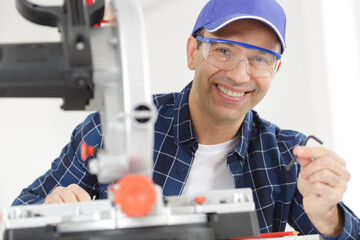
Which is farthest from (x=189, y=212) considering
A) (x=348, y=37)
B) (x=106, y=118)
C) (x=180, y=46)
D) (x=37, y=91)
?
(x=180, y=46)

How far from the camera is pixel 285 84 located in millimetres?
2924

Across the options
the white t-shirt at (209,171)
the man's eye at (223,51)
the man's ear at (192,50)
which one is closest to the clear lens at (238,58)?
the man's eye at (223,51)

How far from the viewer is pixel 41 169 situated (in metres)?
3.29

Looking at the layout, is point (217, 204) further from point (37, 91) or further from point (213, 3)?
point (213, 3)

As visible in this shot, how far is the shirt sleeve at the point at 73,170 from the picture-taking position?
1703 mm

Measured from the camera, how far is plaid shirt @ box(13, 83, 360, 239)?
5.49 ft

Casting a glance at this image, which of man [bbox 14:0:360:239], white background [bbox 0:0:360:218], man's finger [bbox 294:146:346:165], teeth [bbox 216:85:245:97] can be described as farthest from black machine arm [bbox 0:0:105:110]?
white background [bbox 0:0:360:218]

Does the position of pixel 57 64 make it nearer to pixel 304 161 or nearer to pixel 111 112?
pixel 111 112

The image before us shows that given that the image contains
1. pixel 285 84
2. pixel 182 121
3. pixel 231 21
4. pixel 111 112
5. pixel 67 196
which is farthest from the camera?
pixel 285 84

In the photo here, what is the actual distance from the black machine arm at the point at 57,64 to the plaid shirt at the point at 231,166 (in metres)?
0.91

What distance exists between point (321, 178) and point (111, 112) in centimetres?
70

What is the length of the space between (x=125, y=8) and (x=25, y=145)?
2692 mm

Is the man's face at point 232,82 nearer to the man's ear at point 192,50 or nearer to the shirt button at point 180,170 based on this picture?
the man's ear at point 192,50

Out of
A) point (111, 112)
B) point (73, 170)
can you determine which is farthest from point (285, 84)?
point (111, 112)
